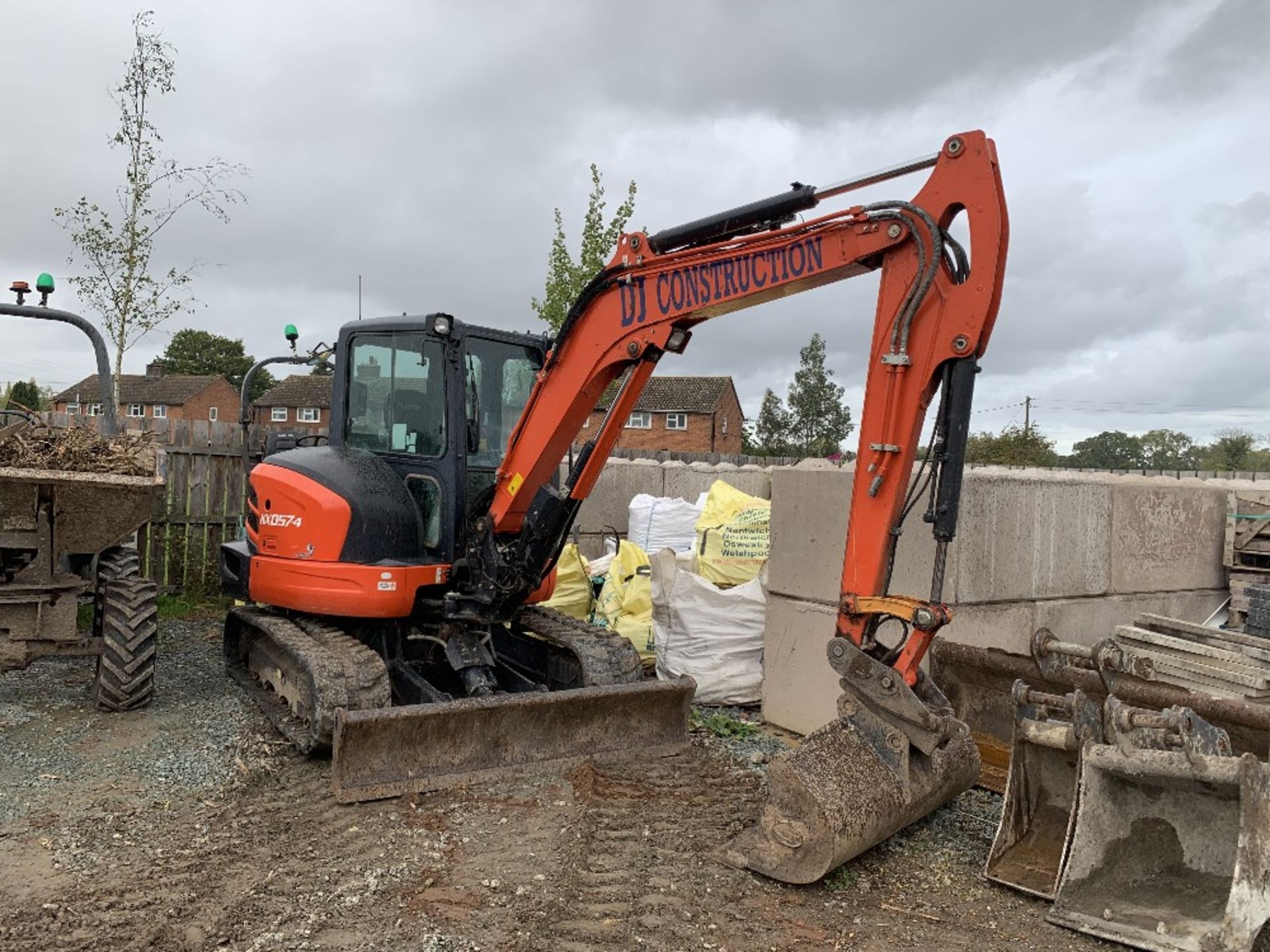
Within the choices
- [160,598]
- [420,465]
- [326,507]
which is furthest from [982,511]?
[160,598]

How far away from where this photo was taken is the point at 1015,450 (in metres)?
33.9

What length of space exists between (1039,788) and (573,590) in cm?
529

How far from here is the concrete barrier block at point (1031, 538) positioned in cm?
578

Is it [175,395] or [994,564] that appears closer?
[994,564]

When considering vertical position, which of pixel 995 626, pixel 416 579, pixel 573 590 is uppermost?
pixel 416 579

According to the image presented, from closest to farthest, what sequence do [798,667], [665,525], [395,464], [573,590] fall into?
[395,464] → [798,667] → [573,590] → [665,525]

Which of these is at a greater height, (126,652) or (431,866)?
(126,652)

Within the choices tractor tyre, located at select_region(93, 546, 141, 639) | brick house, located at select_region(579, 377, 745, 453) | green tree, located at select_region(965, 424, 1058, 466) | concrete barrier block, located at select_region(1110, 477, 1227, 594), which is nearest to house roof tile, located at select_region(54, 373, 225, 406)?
brick house, located at select_region(579, 377, 745, 453)

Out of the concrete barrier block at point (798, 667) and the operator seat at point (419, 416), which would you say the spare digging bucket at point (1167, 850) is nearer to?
the concrete barrier block at point (798, 667)

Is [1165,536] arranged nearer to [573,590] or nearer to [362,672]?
[573,590]

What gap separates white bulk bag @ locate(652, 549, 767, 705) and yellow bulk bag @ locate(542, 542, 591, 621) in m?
1.93

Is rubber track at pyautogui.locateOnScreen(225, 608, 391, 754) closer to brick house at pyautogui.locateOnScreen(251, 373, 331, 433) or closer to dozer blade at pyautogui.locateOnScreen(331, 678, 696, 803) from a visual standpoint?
dozer blade at pyautogui.locateOnScreen(331, 678, 696, 803)

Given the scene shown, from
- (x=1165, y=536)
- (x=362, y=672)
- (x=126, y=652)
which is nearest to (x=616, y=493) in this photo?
(x=1165, y=536)

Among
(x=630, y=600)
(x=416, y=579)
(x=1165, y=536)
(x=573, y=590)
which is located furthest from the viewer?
(x=573, y=590)
